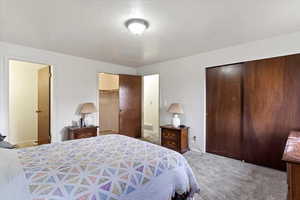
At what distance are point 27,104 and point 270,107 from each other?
18.1 ft

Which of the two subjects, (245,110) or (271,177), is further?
(245,110)

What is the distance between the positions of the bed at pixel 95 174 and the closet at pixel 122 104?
9.46 ft

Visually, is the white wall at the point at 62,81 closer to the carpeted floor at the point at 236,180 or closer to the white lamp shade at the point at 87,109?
the white lamp shade at the point at 87,109

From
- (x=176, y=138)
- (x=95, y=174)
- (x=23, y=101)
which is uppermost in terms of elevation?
(x=23, y=101)

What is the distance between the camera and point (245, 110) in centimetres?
307

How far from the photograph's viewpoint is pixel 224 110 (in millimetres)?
3355

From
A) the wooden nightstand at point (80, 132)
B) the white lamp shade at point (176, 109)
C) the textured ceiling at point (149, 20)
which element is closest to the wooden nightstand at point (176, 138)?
the white lamp shade at point (176, 109)

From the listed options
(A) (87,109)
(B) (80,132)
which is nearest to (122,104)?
(A) (87,109)

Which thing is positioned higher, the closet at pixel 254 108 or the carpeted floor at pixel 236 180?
the closet at pixel 254 108

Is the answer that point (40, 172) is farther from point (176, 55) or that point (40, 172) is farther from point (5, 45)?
point (176, 55)

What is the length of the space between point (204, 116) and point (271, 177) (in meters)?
1.57

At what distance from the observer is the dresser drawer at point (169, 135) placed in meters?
3.66

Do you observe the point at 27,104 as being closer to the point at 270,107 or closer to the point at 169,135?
the point at 169,135

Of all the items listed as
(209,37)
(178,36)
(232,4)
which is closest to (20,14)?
(178,36)
